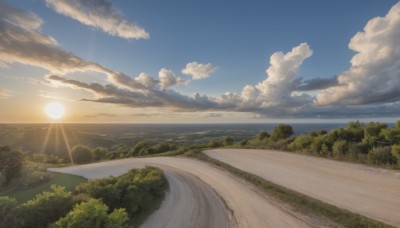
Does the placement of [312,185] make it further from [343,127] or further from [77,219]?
[343,127]

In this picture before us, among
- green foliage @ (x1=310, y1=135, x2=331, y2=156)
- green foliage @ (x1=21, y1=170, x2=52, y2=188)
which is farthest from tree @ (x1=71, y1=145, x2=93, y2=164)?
green foliage @ (x1=310, y1=135, x2=331, y2=156)

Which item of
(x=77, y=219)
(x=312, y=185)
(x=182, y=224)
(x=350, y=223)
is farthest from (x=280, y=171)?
(x=77, y=219)

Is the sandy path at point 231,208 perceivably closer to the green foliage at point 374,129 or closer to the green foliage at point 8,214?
the green foliage at point 8,214

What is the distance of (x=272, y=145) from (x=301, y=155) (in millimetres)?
6719

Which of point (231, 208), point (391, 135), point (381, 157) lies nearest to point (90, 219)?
point (231, 208)

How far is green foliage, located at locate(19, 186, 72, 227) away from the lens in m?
7.48

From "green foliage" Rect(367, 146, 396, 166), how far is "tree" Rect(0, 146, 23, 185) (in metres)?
26.7

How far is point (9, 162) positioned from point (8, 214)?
14.6m

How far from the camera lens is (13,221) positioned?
275 inches

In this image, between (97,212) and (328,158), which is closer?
(97,212)

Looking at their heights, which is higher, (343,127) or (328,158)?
(343,127)

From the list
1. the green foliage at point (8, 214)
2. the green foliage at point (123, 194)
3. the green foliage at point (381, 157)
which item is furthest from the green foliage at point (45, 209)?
the green foliage at point (381, 157)

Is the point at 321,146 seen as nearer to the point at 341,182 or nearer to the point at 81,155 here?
the point at 341,182

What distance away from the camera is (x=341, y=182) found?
14859 mm
